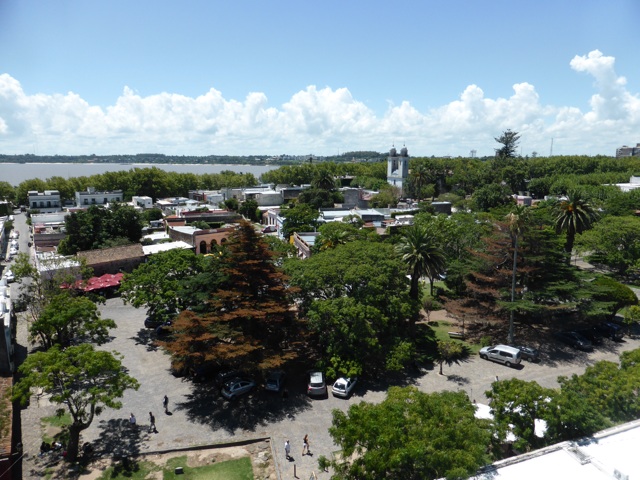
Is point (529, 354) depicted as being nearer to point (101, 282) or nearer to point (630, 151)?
point (101, 282)

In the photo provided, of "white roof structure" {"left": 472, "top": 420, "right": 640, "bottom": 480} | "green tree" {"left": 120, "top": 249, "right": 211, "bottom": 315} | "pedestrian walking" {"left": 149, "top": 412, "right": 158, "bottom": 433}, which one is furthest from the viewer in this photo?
"green tree" {"left": 120, "top": 249, "right": 211, "bottom": 315}

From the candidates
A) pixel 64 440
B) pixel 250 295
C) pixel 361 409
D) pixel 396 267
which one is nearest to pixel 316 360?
pixel 250 295

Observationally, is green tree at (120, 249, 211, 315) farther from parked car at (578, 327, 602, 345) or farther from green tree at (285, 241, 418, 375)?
parked car at (578, 327, 602, 345)

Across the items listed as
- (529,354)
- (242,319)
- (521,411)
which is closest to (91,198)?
(242,319)

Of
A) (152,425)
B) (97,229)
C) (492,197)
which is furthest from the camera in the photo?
(492,197)

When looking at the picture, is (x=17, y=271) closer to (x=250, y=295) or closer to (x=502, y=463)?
(x=250, y=295)

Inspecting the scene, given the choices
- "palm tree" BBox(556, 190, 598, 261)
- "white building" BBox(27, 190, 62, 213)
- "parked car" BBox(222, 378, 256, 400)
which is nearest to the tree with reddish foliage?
"parked car" BBox(222, 378, 256, 400)

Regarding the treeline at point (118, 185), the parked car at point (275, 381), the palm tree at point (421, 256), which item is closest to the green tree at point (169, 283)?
the parked car at point (275, 381)
